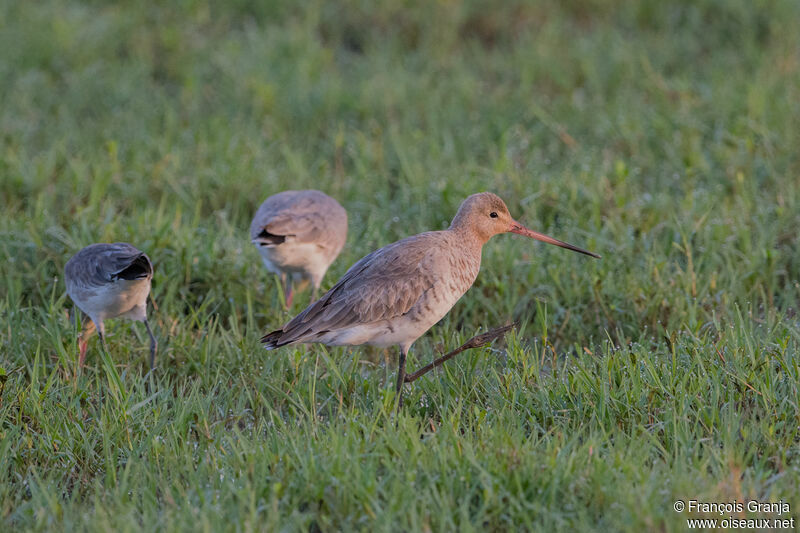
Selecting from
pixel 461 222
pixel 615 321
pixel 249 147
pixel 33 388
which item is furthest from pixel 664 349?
pixel 249 147

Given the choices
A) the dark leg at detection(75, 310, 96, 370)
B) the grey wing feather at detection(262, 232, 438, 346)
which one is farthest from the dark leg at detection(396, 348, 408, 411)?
the dark leg at detection(75, 310, 96, 370)

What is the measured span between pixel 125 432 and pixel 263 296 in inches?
Answer: 70.9

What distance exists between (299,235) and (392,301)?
1.38 metres

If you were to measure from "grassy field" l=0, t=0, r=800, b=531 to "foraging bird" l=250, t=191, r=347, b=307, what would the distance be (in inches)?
7.5

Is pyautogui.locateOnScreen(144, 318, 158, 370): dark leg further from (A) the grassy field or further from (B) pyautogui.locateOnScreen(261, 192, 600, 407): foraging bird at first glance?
(B) pyautogui.locateOnScreen(261, 192, 600, 407): foraging bird

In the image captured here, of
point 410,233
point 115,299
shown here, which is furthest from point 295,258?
point 115,299

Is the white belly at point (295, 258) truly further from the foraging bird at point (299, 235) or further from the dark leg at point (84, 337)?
the dark leg at point (84, 337)

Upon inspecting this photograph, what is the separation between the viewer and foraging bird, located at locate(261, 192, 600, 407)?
474cm

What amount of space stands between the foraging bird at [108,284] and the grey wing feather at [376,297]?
85cm

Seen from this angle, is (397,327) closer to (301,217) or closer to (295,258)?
(295,258)

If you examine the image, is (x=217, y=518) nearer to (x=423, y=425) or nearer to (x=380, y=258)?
(x=423, y=425)

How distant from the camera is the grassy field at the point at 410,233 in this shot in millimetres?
3814

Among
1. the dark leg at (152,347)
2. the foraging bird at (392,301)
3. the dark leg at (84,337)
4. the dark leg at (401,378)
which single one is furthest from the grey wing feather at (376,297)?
the dark leg at (84,337)

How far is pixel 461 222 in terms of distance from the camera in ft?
16.9
